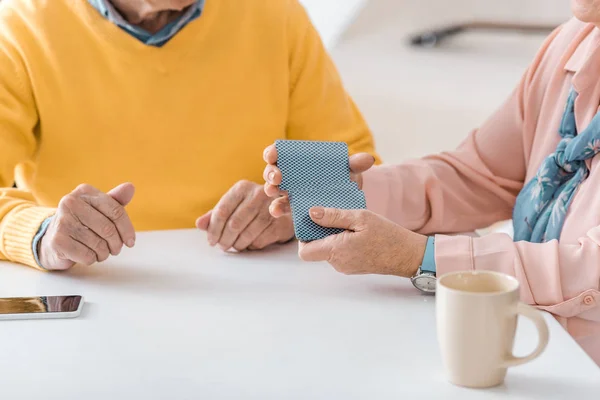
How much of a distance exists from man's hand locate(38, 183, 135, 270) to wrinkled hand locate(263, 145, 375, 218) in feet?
0.71

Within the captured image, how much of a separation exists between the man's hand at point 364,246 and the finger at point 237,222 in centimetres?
21

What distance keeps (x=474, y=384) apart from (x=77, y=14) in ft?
3.54

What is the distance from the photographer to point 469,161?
145 centimetres

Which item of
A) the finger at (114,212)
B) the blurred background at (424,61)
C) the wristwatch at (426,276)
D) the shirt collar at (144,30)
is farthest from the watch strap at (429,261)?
the blurred background at (424,61)

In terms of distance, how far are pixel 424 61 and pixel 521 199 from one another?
163 cm

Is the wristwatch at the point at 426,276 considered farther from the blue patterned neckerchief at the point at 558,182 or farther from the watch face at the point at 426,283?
the blue patterned neckerchief at the point at 558,182

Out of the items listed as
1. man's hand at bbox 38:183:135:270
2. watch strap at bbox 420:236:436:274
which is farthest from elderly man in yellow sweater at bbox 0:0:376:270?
watch strap at bbox 420:236:436:274

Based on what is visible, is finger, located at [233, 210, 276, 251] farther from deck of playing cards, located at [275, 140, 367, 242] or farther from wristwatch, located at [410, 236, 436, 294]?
wristwatch, located at [410, 236, 436, 294]

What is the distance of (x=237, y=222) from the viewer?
1.27 metres

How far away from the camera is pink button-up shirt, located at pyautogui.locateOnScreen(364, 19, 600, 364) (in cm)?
105

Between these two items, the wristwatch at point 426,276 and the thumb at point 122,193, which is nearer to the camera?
the wristwatch at point 426,276

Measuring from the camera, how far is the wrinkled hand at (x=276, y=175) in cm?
111

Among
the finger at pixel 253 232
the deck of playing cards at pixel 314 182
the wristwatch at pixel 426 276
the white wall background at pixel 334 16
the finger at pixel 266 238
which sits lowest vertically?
the white wall background at pixel 334 16

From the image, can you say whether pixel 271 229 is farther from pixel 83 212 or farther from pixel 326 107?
pixel 326 107
